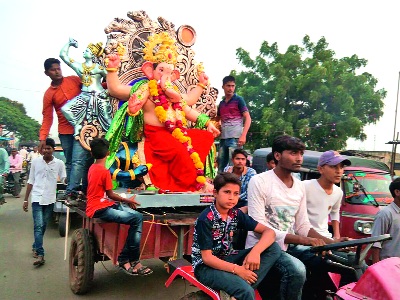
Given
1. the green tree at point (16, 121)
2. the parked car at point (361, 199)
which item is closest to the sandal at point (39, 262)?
the parked car at point (361, 199)

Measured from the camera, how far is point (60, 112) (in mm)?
5172

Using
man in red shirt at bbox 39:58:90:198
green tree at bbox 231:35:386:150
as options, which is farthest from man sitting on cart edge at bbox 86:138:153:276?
green tree at bbox 231:35:386:150

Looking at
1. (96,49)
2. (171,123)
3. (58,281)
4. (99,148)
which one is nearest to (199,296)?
(99,148)

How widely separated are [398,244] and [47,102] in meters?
4.42

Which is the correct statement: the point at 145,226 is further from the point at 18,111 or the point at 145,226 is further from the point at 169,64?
the point at 18,111

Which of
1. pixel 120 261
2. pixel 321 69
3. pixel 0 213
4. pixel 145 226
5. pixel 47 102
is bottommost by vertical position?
pixel 0 213

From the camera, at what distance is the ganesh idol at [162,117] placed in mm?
4777

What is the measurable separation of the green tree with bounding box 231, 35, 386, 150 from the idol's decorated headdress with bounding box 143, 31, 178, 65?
10.5 meters

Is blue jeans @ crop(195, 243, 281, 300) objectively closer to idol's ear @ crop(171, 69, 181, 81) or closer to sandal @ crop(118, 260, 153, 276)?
sandal @ crop(118, 260, 153, 276)

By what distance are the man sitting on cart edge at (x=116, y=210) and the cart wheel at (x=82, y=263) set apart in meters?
0.57

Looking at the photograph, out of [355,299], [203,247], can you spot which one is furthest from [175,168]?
[355,299]

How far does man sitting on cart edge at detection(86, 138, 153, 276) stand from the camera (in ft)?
11.9

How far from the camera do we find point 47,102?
513 cm

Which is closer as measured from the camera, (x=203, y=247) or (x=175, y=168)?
(x=203, y=247)
